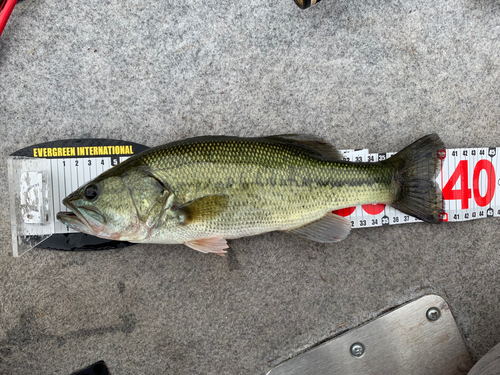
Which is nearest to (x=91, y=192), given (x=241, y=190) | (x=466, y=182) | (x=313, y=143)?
(x=241, y=190)

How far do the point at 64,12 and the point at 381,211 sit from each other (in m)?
1.72

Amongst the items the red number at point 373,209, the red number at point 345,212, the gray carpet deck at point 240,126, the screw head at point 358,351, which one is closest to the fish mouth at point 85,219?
the gray carpet deck at point 240,126

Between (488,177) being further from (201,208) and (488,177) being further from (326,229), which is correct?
(201,208)

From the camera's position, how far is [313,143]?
139 cm

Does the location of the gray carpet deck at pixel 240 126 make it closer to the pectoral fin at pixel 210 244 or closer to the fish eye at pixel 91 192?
the pectoral fin at pixel 210 244

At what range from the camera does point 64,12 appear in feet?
5.04

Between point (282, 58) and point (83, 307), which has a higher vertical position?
point (282, 58)

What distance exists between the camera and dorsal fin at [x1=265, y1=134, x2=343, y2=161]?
1378mm

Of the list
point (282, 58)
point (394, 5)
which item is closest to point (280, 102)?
point (282, 58)

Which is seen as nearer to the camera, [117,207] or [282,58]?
[117,207]

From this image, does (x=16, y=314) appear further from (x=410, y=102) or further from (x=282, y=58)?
(x=410, y=102)

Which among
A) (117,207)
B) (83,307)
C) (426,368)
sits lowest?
(426,368)

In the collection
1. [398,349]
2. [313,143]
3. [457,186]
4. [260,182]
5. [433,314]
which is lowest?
[398,349]

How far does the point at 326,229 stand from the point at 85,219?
0.94 metres
